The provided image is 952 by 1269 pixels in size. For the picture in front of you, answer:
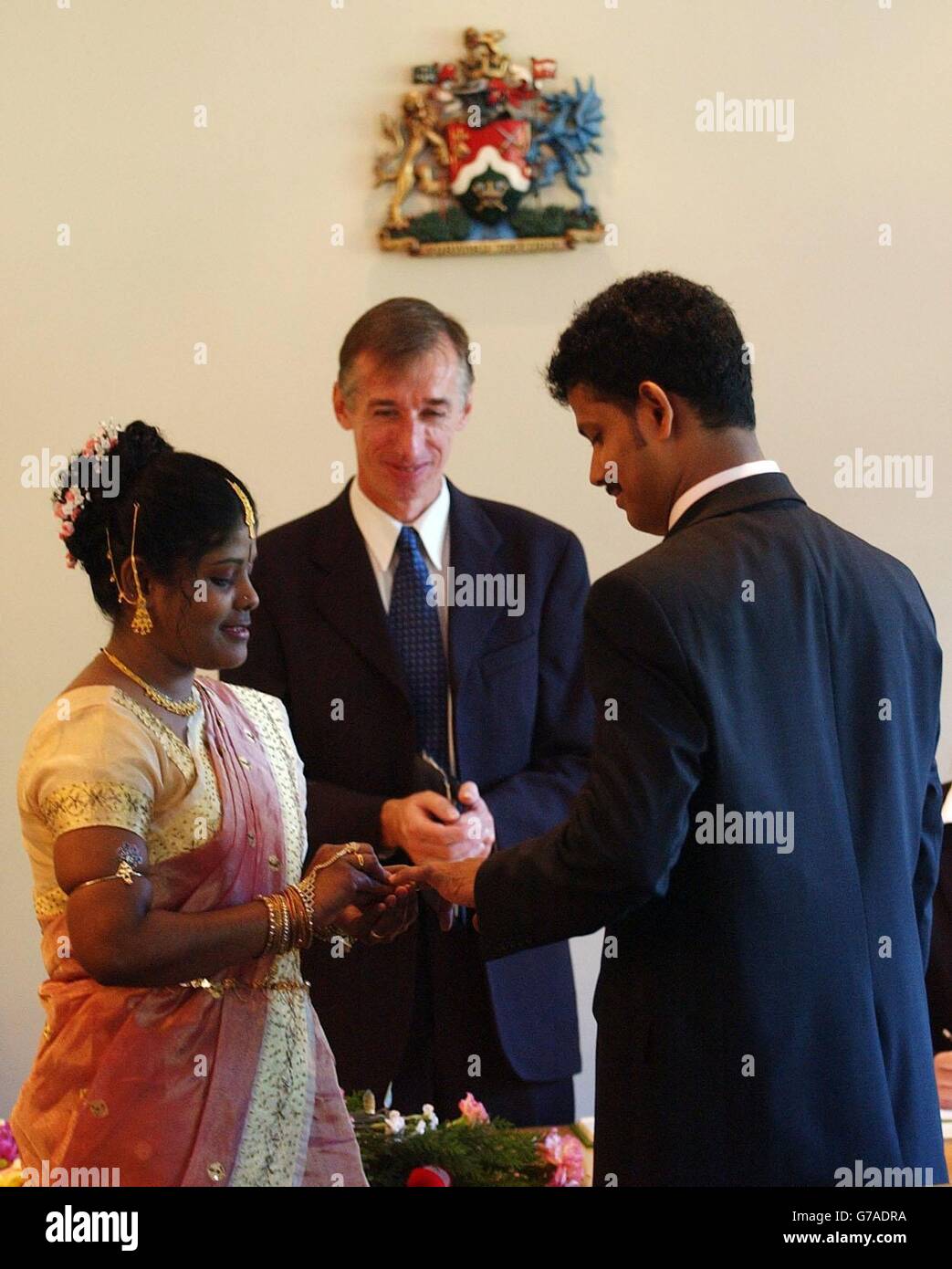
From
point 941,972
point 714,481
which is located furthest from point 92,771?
point 941,972

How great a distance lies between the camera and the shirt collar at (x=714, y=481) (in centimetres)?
187

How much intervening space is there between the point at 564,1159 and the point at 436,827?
2.36ft

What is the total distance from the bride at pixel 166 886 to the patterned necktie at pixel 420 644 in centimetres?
94

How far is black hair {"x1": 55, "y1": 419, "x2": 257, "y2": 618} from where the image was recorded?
1.90 meters

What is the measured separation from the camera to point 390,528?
310cm

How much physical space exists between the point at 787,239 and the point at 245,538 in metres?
2.68

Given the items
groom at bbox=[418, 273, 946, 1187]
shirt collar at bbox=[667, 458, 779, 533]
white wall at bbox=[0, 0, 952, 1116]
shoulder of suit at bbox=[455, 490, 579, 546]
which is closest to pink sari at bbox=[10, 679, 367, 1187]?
groom at bbox=[418, 273, 946, 1187]

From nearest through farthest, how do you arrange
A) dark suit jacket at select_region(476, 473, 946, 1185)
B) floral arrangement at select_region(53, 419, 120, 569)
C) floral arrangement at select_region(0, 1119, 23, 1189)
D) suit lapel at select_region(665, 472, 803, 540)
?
1. dark suit jacket at select_region(476, 473, 946, 1185)
2. suit lapel at select_region(665, 472, 803, 540)
3. floral arrangement at select_region(53, 419, 120, 569)
4. floral arrangement at select_region(0, 1119, 23, 1189)

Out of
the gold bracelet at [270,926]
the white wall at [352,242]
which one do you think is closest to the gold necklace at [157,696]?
the gold bracelet at [270,926]

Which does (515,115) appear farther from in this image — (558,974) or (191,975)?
(191,975)

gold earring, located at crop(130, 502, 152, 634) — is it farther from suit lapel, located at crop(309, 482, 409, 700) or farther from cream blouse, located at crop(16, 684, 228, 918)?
suit lapel, located at crop(309, 482, 409, 700)

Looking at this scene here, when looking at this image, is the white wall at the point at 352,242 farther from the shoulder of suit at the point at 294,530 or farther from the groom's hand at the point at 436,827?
the groom's hand at the point at 436,827

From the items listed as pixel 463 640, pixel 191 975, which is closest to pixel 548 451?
pixel 463 640

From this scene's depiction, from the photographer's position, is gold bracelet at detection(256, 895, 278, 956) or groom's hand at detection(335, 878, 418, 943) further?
groom's hand at detection(335, 878, 418, 943)
